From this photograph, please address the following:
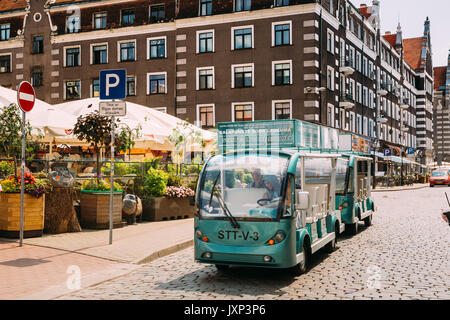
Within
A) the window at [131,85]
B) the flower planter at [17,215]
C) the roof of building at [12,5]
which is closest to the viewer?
the flower planter at [17,215]

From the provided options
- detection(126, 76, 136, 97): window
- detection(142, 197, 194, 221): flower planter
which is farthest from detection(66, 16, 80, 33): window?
detection(142, 197, 194, 221): flower planter

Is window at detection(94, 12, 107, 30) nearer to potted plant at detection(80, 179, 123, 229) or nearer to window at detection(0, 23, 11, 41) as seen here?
window at detection(0, 23, 11, 41)

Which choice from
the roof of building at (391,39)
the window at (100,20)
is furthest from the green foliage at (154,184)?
the roof of building at (391,39)

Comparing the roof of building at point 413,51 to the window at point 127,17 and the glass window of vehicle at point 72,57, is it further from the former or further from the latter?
the glass window of vehicle at point 72,57

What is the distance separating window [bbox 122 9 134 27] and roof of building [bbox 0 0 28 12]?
389 inches

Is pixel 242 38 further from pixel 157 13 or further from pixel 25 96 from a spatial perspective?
pixel 25 96

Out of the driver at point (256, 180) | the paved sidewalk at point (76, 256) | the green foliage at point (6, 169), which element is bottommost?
the paved sidewalk at point (76, 256)

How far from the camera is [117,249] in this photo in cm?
973

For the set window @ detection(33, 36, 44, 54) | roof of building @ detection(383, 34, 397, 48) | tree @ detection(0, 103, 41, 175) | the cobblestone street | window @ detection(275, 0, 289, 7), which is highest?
roof of building @ detection(383, 34, 397, 48)

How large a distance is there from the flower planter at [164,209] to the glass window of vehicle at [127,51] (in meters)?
27.6

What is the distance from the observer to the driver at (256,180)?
768 cm

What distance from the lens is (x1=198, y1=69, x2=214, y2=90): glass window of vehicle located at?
126 feet

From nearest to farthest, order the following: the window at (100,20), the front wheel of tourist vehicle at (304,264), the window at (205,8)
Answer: the front wheel of tourist vehicle at (304,264)
the window at (205,8)
the window at (100,20)

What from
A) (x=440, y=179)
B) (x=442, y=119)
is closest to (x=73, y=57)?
(x=440, y=179)
